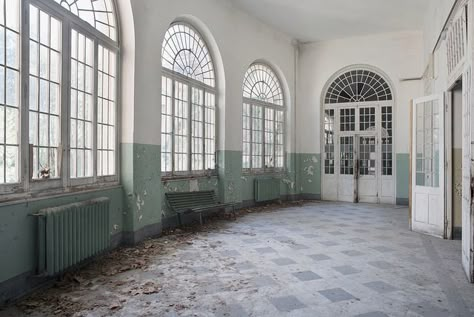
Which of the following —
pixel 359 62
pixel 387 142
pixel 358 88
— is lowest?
pixel 387 142

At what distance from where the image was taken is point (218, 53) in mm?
7301

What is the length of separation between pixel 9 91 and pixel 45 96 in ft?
1.65

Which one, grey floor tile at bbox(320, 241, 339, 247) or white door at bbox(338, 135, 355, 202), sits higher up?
white door at bbox(338, 135, 355, 202)

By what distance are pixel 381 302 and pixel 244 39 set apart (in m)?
6.49

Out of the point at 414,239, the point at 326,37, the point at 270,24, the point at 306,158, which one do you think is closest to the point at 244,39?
the point at 270,24

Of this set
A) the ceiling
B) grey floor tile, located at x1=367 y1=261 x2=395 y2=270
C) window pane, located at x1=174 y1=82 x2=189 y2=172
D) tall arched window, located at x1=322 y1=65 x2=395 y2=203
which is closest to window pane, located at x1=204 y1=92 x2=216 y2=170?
window pane, located at x1=174 y1=82 x2=189 y2=172

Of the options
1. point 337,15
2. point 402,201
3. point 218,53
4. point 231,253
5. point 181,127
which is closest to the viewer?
point 231,253

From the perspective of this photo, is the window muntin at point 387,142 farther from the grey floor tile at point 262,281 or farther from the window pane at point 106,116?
the window pane at point 106,116

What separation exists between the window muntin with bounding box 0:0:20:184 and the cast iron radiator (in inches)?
239

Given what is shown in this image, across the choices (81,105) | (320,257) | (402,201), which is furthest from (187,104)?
(402,201)

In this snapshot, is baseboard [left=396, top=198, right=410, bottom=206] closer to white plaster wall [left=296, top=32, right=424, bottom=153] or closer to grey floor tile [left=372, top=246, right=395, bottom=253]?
white plaster wall [left=296, top=32, right=424, bottom=153]

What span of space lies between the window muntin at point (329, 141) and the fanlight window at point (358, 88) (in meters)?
0.40

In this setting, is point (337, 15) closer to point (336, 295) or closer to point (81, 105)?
point (81, 105)

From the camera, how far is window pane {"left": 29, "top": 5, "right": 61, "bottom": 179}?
3.52 meters
